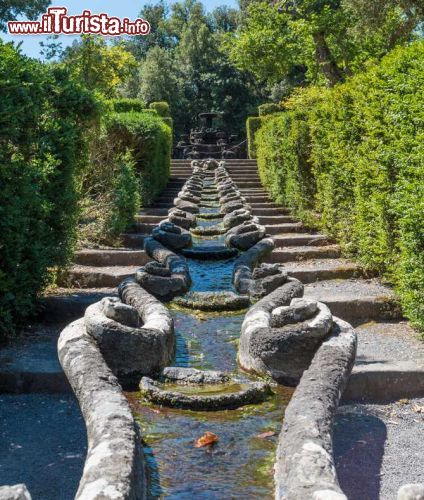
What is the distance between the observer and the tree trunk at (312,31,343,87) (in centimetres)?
2134

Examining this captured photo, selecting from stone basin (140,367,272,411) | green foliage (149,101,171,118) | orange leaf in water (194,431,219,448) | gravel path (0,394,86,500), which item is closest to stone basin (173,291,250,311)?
gravel path (0,394,86,500)

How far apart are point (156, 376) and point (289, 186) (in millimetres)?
9166

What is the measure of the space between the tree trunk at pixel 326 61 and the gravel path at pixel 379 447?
17.5 m

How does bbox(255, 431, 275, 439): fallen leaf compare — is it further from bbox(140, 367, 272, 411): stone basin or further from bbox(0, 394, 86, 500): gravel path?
bbox(0, 394, 86, 500): gravel path

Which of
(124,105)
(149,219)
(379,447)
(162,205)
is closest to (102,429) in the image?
(379,447)

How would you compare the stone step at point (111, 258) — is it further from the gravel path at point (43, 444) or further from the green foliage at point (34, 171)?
the gravel path at point (43, 444)

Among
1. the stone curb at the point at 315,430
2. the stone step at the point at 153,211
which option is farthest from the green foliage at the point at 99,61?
the stone curb at the point at 315,430

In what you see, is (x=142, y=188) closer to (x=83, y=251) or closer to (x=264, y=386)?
(x=83, y=251)

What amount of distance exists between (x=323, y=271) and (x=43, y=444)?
504cm

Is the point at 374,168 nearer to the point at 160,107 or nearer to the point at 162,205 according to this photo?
the point at 162,205

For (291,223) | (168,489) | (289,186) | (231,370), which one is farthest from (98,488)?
(289,186)

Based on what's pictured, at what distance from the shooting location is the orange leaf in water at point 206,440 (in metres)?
3.71

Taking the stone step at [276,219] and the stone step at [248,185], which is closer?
the stone step at [276,219]

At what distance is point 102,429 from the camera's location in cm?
333
